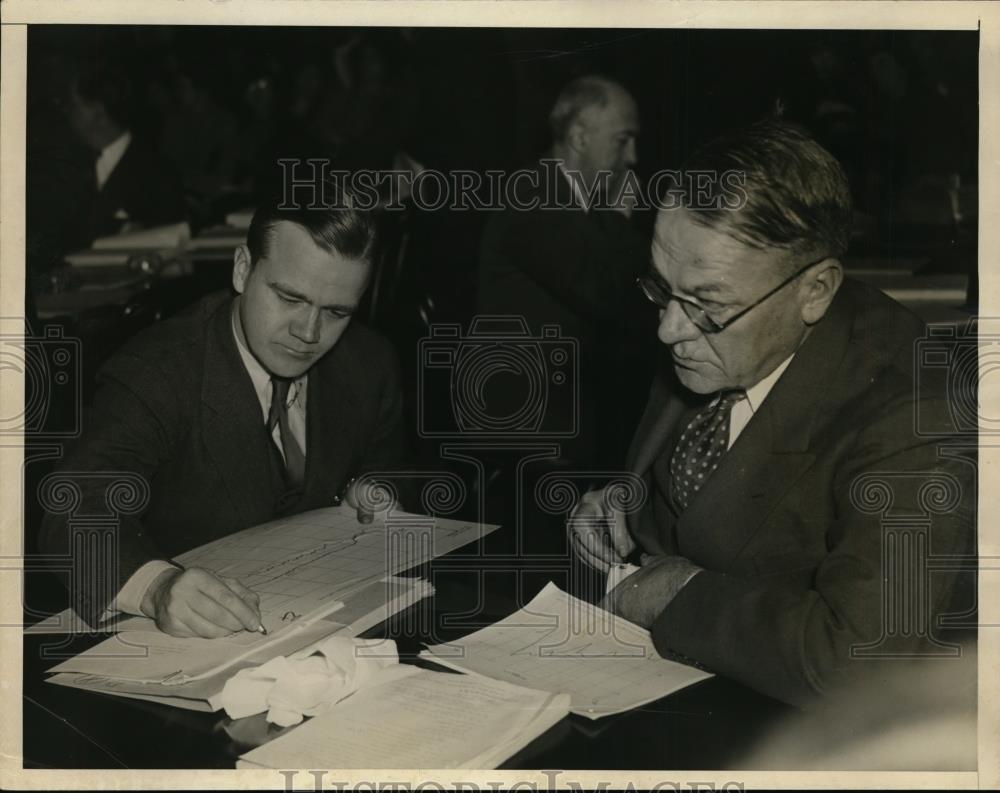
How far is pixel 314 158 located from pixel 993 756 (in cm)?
178

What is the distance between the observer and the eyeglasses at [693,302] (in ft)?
6.13

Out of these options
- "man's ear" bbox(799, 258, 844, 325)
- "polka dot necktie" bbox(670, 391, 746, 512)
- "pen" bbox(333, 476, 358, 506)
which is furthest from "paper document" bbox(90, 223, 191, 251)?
"man's ear" bbox(799, 258, 844, 325)

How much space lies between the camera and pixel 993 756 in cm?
205

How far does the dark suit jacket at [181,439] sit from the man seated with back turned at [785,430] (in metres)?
0.63

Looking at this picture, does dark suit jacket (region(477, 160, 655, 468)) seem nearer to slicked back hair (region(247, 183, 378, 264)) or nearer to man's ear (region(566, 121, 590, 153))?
man's ear (region(566, 121, 590, 153))

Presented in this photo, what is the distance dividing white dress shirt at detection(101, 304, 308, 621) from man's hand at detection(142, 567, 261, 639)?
53mm

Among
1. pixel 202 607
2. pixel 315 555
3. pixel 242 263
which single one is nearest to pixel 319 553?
pixel 315 555

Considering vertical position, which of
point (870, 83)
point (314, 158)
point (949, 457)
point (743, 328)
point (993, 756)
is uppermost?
point (870, 83)

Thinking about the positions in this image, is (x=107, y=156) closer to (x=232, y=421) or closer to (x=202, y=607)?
(x=232, y=421)

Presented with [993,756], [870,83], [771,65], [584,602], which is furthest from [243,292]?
[993,756]

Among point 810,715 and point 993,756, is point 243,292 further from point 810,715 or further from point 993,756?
point 993,756

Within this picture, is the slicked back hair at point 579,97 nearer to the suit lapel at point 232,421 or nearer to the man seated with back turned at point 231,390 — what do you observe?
the man seated with back turned at point 231,390

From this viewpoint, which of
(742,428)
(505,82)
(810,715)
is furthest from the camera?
(505,82)

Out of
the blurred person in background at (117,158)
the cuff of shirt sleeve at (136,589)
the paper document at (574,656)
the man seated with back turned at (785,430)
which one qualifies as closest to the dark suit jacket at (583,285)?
the man seated with back turned at (785,430)
